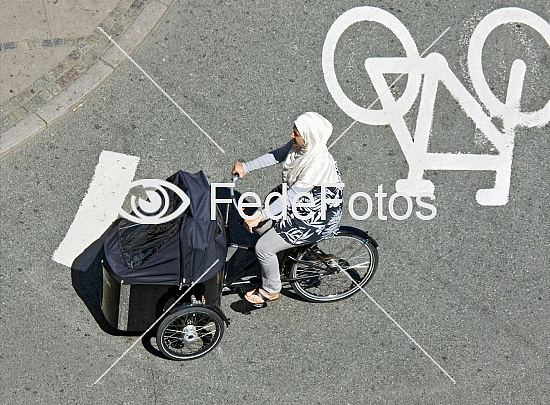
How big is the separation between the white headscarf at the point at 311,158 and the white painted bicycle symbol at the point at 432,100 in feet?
6.17

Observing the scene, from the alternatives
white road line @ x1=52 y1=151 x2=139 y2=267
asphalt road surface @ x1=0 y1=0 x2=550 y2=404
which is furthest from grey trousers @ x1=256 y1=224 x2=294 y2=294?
white road line @ x1=52 y1=151 x2=139 y2=267

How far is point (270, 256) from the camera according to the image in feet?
17.6

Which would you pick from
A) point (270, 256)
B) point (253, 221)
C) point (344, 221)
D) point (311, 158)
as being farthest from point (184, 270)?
point (344, 221)

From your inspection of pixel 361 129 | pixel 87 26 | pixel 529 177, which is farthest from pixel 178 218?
pixel 529 177

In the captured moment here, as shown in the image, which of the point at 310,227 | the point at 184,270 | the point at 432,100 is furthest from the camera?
the point at 432,100

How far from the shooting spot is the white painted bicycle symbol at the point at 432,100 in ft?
21.8

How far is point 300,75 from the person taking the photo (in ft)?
22.7

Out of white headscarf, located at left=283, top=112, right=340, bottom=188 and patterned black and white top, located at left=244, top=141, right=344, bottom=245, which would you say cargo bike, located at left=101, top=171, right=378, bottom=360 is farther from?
white headscarf, located at left=283, top=112, right=340, bottom=188

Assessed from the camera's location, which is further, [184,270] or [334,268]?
[334,268]

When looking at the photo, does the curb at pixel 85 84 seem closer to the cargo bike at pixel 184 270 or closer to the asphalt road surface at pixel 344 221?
the asphalt road surface at pixel 344 221

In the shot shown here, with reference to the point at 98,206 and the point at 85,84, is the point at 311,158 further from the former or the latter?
the point at 85,84

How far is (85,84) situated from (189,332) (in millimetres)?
2843

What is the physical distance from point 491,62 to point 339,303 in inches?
121

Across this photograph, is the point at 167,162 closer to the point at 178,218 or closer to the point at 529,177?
the point at 178,218
